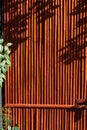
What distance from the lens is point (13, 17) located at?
7.93 m

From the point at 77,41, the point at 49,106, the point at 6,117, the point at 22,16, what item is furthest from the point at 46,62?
the point at 6,117

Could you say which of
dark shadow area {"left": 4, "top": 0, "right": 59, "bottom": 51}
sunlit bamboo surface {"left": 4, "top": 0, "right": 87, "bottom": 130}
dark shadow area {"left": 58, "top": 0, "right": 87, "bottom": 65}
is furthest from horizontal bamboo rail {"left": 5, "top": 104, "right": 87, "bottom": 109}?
dark shadow area {"left": 4, "top": 0, "right": 59, "bottom": 51}

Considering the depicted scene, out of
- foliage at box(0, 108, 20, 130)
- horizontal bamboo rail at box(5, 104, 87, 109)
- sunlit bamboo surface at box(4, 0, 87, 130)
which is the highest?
sunlit bamboo surface at box(4, 0, 87, 130)

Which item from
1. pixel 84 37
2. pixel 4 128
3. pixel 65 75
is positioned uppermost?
pixel 84 37

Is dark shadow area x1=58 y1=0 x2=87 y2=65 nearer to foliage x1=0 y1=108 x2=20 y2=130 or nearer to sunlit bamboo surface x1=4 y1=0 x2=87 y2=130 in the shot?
sunlit bamboo surface x1=4 y1=0 x2=87 y2=130

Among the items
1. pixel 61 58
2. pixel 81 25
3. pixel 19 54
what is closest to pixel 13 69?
pixel 19 54

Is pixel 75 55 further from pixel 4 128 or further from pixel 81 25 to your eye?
pixel 4 128

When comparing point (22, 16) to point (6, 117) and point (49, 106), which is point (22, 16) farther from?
point (6, 117)

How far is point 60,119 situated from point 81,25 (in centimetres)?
158

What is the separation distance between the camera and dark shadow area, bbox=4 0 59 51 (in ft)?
25.7

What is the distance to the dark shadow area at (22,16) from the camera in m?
7.82

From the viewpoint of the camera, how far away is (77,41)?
25.6 feet

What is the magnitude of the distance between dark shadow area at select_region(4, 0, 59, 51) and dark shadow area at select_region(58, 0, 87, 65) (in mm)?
379

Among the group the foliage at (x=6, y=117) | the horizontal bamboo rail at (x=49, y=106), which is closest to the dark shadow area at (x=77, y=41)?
the horizontal bamboo rail at (x=49, y=106)
